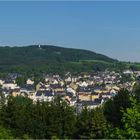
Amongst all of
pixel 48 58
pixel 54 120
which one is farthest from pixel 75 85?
pixel 54 120

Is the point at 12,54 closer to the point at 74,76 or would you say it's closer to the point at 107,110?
the point at 74,76

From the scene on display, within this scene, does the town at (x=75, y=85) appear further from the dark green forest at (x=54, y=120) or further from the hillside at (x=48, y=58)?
the dark green forest at (x=54, y=120)

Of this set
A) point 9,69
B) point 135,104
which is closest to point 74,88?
point 9,69

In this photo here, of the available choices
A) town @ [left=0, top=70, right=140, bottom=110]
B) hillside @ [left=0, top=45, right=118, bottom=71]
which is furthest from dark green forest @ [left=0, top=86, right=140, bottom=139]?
hillside @ [left=0, top=45, right=118, bottom=71]

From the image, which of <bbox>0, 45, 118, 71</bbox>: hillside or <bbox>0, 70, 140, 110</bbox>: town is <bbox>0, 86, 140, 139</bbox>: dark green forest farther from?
<bbox>0, 45, 118, 71</bbox>: hillside

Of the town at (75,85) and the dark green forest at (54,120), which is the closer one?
the dark green forest at (54,120)

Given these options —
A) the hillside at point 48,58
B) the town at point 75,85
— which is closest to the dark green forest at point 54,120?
the town at point 75,85

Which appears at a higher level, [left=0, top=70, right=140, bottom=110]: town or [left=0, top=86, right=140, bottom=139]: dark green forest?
[left=0, top=70, right=140, bottom=110]: town
